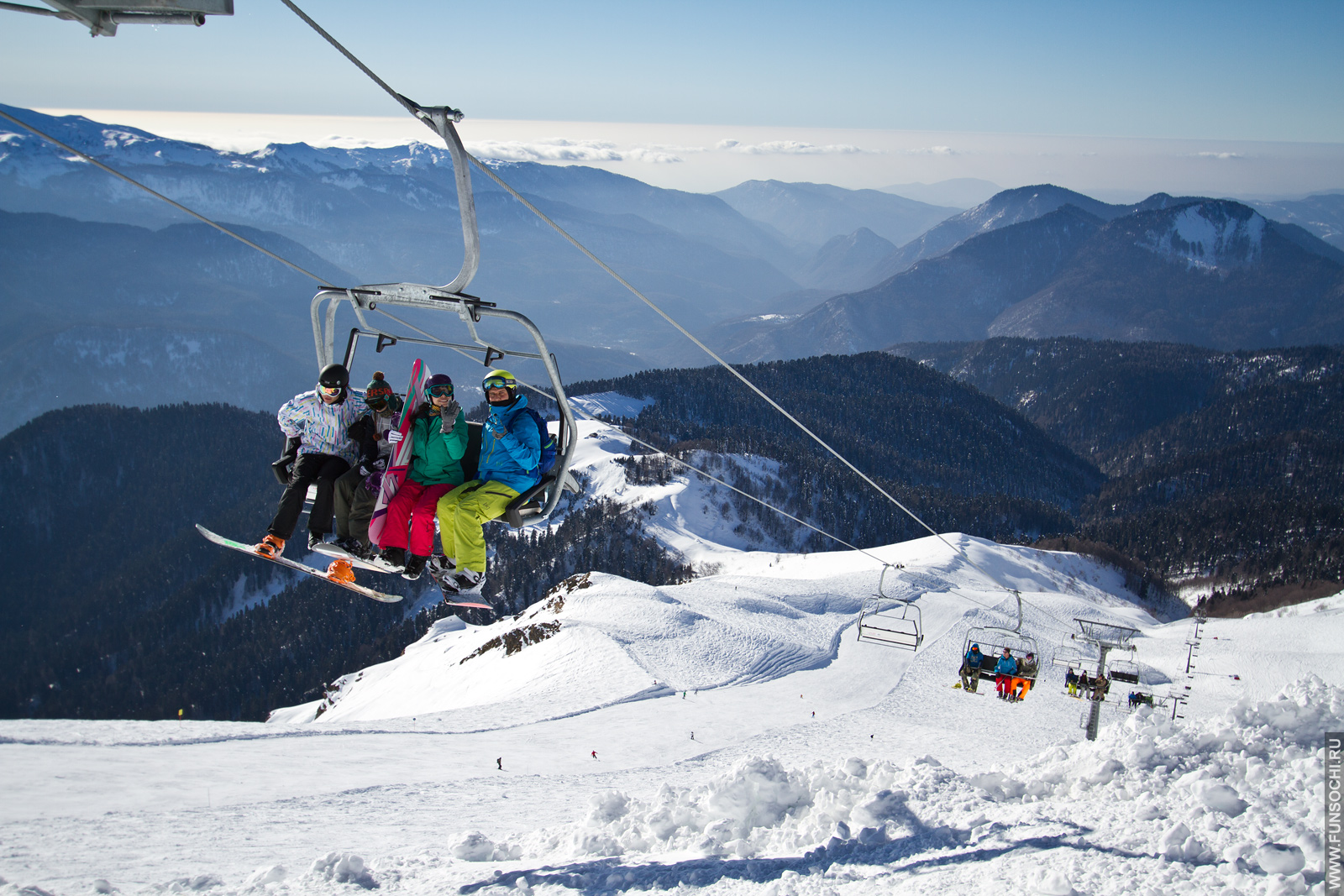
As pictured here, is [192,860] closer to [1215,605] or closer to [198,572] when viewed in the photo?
[1215,605]

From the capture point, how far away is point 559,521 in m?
96.3

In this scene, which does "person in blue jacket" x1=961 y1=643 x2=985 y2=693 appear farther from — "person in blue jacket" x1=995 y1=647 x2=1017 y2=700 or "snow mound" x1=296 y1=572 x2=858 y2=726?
"snow mound" x1=296 y1=572 x2=858 y2=726

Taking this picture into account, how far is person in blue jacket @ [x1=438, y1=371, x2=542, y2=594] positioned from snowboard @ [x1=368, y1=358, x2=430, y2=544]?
640 millimetres

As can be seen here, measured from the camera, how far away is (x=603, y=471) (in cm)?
10556

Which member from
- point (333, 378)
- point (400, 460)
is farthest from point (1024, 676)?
point (333, 378)

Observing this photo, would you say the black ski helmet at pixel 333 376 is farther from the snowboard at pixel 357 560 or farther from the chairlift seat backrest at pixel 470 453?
the snowboard at pixel 357 560

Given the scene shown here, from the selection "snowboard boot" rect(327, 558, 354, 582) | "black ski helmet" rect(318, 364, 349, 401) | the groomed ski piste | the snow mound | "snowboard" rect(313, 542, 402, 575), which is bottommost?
the snow mound

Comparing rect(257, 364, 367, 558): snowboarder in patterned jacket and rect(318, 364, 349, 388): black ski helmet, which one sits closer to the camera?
rect(318, 364, 349, 388): black ski helmet

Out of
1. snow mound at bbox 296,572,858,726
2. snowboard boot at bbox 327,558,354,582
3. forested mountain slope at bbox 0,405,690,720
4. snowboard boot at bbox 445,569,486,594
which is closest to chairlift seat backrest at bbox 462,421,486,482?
snowboard boot at bbox 445,569,486,594

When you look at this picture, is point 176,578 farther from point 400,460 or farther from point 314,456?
point 400,460

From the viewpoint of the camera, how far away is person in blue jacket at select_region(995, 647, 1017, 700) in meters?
17.3

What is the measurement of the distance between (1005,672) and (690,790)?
9511mm

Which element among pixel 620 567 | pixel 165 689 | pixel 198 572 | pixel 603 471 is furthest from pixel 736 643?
pixel 198 572

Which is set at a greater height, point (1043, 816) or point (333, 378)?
point (333, 378)
